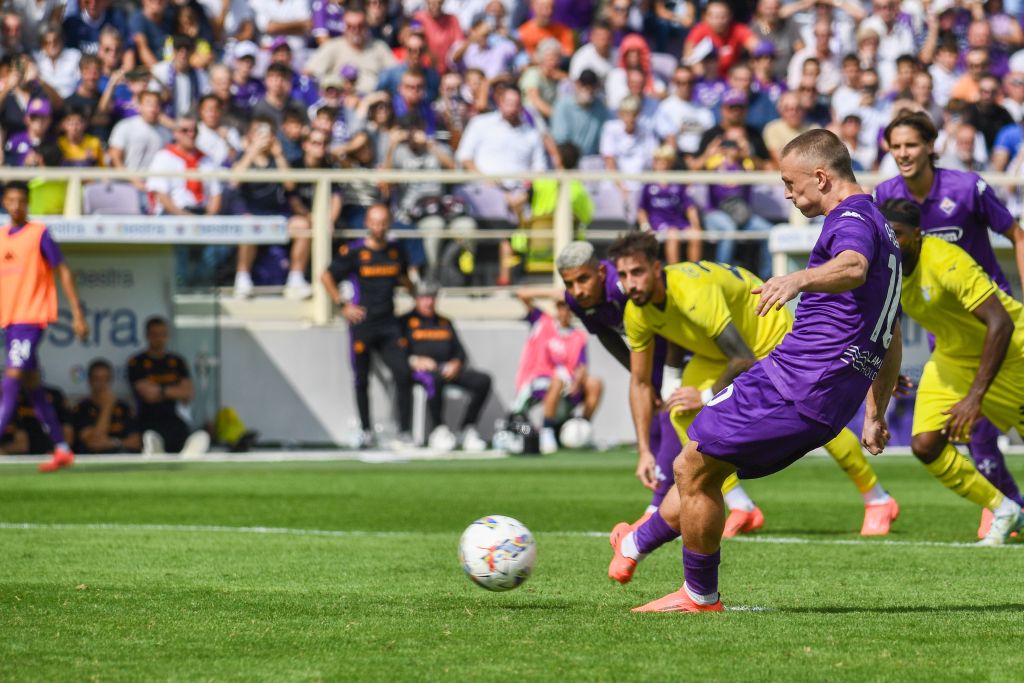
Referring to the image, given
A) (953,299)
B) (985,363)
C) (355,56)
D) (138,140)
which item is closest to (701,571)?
(985,363)

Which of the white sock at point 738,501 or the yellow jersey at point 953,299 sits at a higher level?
the yellow jersey at point 953,299

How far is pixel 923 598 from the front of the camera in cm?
733

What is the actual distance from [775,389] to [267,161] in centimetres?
1322

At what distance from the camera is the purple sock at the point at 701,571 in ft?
22.1

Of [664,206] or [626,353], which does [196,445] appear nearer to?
[664,206]

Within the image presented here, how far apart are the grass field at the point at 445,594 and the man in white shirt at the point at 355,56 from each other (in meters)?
8.20

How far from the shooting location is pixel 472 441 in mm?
18016

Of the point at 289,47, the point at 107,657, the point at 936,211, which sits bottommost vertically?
the point at 107,657

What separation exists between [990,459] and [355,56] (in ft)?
40.4

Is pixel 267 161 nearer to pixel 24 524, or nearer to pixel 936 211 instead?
pixel 24 524

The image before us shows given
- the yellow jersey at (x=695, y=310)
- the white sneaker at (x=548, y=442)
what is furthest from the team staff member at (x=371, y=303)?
the yellow jersey at (x=695, y=310)

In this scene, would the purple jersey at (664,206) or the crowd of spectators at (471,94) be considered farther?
the purple jersey at (664,206)

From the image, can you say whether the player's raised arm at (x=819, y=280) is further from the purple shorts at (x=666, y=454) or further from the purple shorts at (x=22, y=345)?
the purple shorts at (x=22, y=345)

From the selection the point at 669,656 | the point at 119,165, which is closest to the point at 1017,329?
the point at 669,656
